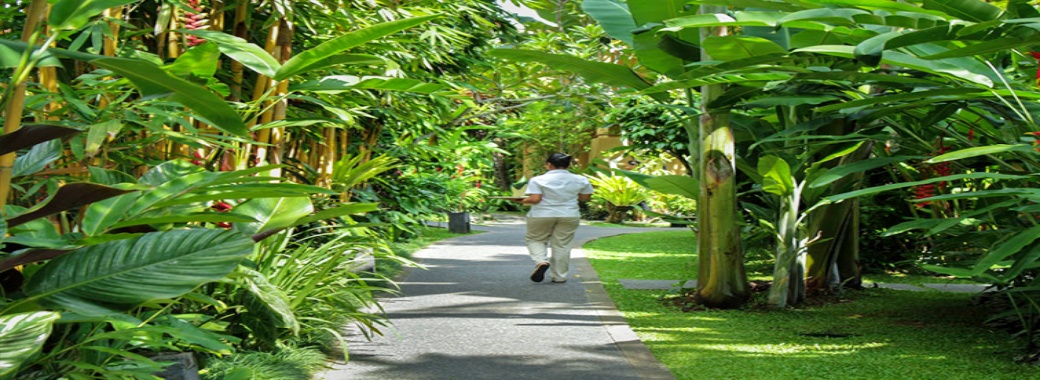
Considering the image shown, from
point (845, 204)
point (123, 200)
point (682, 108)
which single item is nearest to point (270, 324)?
point (123, 200)

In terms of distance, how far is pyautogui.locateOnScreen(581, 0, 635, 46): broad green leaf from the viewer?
721 centimetres

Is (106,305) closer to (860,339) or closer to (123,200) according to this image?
(123,200)

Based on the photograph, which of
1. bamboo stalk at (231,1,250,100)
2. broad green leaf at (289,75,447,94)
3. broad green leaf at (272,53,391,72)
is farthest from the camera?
bamboo stalk at (231,1,250,100)

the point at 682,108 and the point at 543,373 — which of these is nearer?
the point at 543,373

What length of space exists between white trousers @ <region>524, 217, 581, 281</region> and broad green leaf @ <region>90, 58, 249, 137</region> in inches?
284

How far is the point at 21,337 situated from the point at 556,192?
25.3 feet

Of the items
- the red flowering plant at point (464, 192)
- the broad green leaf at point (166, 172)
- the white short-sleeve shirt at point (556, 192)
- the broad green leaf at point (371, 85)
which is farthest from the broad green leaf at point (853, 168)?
the red flowering plant at point (464, 192)

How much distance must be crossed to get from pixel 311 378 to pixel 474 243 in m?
10.5

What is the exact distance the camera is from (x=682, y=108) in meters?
7.50

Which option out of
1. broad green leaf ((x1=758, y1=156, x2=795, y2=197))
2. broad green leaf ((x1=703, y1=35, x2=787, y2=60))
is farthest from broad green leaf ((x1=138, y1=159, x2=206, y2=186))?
broad green leaf ((x1=758, y1=156, x2=795, y2=197))

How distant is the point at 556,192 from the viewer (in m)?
9.88

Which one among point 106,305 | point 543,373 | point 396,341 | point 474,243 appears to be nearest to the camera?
point 106,305

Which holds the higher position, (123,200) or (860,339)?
(123,200)

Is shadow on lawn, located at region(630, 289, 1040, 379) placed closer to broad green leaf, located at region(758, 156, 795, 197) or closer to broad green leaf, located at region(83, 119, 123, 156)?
broad green leaf, located at region(758, 156, 795, 197)
